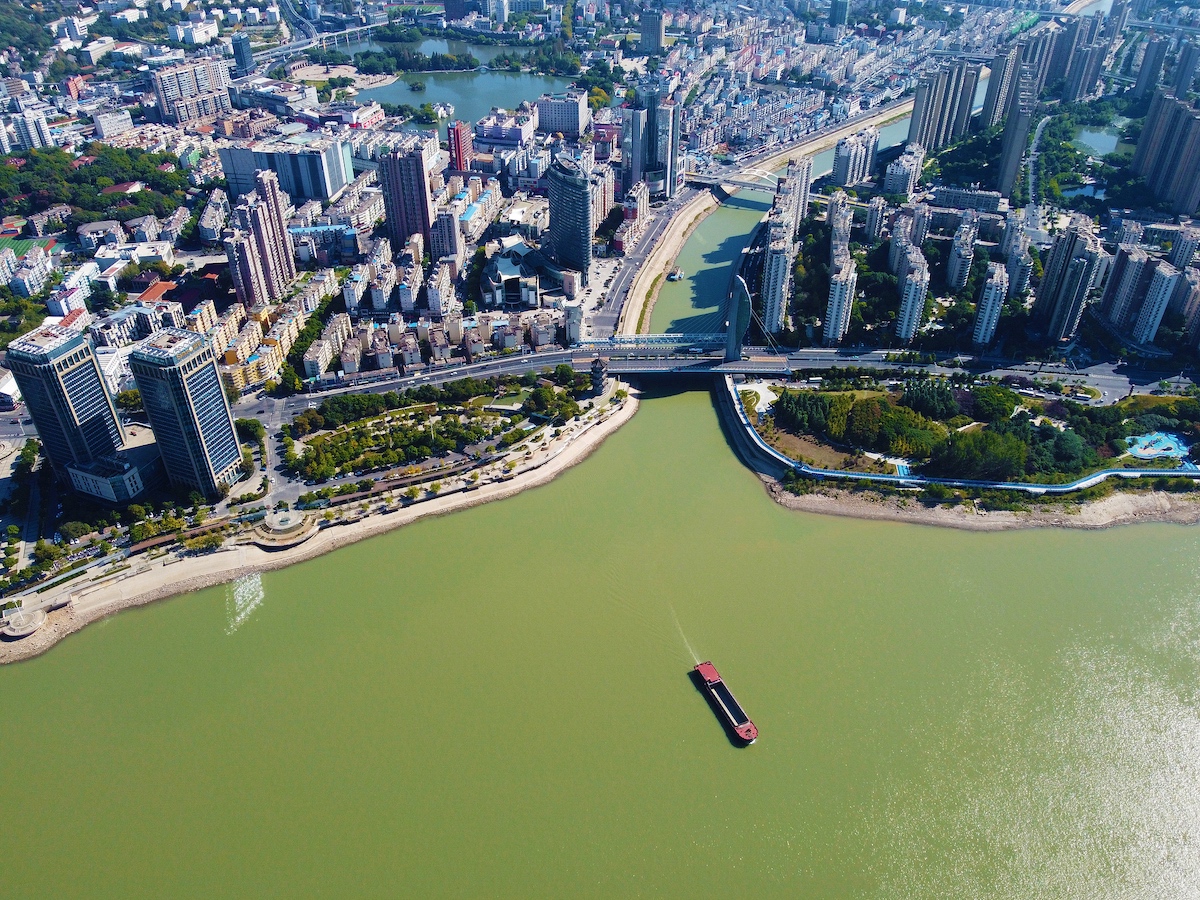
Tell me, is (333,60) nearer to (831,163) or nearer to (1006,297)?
(831,163)

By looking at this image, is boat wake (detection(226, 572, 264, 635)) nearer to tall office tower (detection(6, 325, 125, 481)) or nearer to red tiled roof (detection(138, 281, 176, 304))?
tall office tower (detection(6, 325, 125, 481))

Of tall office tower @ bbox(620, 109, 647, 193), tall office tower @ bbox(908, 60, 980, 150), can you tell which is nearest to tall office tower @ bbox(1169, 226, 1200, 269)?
tall office tower @ bbox(908, 60, 980, 150)

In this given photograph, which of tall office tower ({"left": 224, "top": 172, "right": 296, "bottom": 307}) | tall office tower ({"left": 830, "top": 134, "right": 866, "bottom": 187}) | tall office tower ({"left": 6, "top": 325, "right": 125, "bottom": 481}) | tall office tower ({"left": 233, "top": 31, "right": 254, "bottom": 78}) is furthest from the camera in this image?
tall office tower ({"left": 233, "top": 31, "right": 254, "bottom": 78})

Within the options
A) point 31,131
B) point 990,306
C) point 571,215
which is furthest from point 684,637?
point 31,131

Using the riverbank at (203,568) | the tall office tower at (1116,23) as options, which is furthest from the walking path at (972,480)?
the tall office tower at (1116,23)

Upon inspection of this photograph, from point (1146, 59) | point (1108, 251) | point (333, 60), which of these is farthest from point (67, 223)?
point (1146, 59)
